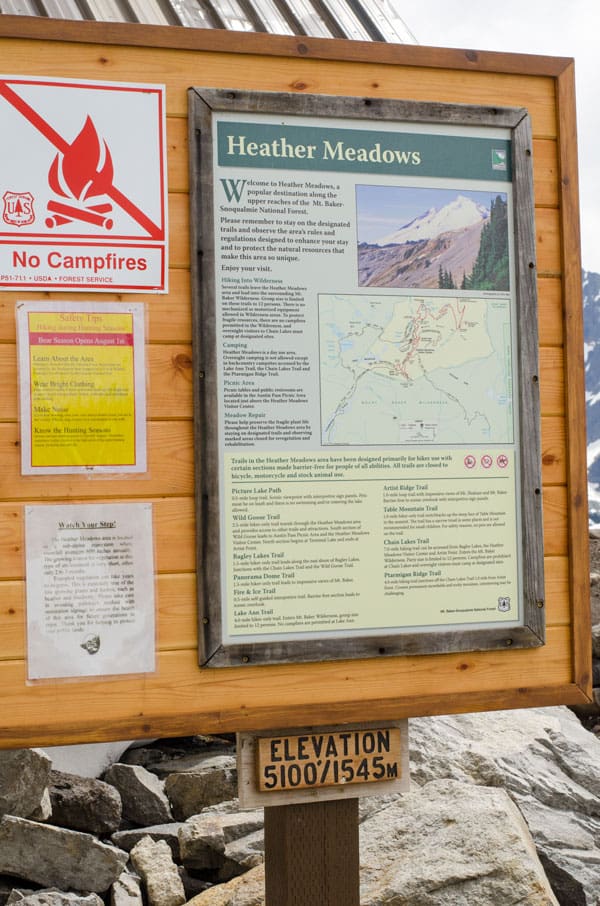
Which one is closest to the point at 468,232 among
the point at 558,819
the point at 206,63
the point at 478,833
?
the point at 206,63

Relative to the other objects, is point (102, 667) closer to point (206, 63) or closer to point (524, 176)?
point (206, 63)

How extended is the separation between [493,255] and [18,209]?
1375 mm

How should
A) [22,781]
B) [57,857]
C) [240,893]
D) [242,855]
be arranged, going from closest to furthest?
1. [240,893]
2. [242,855]
3. [57,857]
4. [22,781]

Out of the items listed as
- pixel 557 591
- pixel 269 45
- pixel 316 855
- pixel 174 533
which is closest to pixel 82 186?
pixel 269 45

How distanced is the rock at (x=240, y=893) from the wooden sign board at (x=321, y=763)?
43.8 inches

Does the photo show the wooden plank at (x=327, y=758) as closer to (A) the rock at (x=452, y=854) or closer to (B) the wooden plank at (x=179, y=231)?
(A) the rock at (x=452, y=854)

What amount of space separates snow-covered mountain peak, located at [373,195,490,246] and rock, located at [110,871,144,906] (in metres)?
3.21

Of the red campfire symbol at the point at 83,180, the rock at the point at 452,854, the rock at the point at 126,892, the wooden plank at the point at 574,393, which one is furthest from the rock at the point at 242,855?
→ the red campfire symbol at the point at 83,180

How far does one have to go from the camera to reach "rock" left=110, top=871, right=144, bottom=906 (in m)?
4.60

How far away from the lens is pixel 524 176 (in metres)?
3.13

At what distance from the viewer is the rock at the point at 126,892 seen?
4602 mm

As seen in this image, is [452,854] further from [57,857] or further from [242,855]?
[57,857]

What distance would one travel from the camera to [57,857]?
476 cm

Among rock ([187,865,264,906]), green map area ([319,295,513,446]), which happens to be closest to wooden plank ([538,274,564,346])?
green map area ([319,295,513,446])
